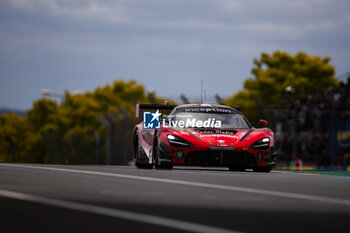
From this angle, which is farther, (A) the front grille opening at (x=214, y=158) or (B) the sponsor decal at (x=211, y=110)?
(B) the sponsor decal at (x=211, y=110)

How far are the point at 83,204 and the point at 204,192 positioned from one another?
168 cm

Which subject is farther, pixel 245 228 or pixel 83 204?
pixel 83 204

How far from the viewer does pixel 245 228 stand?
17.3 ft

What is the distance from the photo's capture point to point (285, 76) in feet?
192

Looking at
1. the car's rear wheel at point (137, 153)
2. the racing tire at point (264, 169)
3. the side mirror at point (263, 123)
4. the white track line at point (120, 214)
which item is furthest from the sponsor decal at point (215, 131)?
the white track line at point (120, 214)

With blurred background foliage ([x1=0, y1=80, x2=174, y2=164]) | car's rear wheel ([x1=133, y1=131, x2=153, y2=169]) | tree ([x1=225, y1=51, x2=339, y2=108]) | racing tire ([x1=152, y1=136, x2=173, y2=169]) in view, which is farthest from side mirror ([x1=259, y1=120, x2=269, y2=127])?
blurred background foliage ([x1=0, y1=80, x2=174, y2=164])

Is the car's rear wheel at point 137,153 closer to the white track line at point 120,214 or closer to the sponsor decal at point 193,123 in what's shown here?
the sponsor decal at point 193,123

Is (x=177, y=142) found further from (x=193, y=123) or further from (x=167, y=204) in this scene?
(x=167, y=204)

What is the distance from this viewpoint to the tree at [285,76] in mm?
57031

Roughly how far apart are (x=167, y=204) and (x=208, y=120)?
6.69 m

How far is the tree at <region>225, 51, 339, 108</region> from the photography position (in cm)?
5703

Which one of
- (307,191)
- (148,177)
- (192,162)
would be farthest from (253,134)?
(307,191)

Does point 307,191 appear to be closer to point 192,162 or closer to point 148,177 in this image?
point 148,177

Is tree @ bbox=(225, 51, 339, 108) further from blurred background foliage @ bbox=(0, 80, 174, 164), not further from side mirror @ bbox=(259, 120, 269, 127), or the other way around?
→ side mirror @ bbox=(259, 120, 269, 127)
